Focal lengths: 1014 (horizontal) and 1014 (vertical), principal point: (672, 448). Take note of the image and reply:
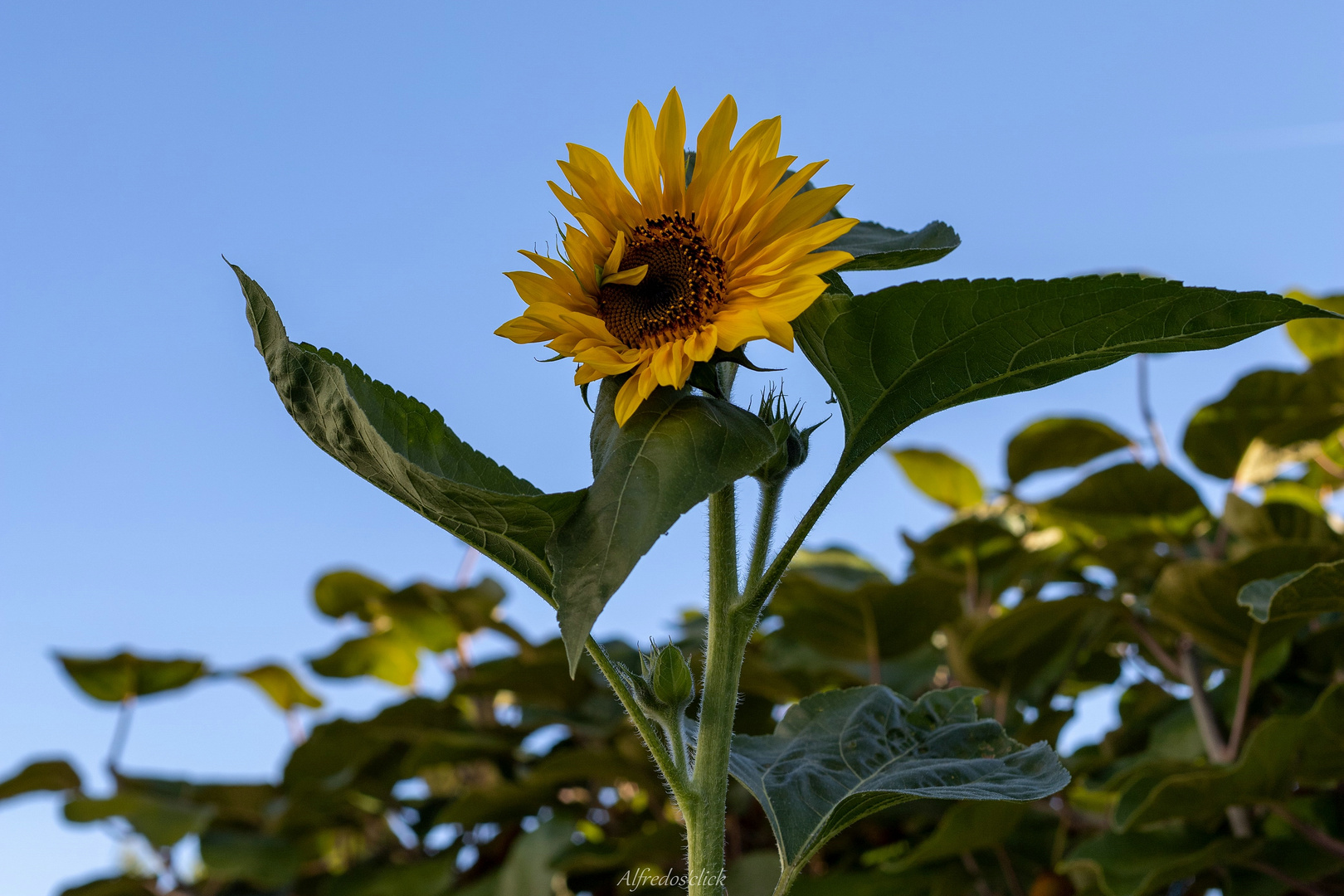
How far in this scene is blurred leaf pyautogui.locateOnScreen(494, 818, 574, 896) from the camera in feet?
4.26

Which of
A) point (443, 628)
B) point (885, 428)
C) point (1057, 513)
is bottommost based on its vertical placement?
point (885, 428)

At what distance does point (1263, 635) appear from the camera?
1053mm

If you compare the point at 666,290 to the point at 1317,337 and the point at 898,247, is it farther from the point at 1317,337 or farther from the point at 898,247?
the point at 1317,337

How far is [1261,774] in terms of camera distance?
0.95m

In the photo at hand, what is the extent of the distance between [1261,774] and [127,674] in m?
1.87

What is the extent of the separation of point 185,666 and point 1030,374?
1.89 metres

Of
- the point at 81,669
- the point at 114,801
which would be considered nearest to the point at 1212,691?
the point at 114,801

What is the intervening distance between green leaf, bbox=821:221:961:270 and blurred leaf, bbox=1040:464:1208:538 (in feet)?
2.88

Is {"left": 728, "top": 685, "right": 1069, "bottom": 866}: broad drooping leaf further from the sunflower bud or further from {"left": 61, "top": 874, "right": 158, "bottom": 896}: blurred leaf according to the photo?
{"left": 61, "top": 874, "right": 158, "bottom": 896}: blurred leaf

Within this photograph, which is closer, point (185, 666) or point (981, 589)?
point (981, 589)

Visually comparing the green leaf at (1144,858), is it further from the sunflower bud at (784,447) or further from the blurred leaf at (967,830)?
the sunflower bud at (784,447)

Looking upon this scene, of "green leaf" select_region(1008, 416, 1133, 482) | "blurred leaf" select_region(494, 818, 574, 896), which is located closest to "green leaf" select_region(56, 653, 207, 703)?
"blurred leaf" select_region(494, 818, 574, 896)

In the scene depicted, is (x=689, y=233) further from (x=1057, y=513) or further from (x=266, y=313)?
(x=1057, y=513)

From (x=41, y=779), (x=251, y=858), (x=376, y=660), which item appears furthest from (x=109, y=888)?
(x=376, y=660)
